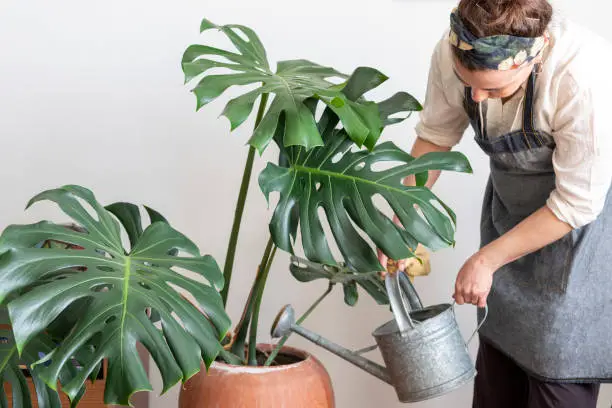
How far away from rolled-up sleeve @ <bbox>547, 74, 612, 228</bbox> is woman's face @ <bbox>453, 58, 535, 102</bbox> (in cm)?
8

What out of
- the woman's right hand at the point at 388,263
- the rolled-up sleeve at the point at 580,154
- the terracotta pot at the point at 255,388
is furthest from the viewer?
the woman's right hand at the point at 388,263

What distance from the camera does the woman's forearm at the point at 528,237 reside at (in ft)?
4.80

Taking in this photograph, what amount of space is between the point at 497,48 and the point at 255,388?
2.37 ft

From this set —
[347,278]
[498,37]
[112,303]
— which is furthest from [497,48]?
[112,303]

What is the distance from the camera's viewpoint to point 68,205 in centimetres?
135

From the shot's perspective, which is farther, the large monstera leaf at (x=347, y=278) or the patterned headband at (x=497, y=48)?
the large monstera leaf at (x=347, y=278)

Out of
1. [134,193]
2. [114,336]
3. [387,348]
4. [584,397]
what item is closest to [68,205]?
[114,336]

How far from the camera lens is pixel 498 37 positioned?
4.34 ft

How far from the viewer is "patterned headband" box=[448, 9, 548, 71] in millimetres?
1329

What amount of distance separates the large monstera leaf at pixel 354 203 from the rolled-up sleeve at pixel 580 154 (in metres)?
0.17

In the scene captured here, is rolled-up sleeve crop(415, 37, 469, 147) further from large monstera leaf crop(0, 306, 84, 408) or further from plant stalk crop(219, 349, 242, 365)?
large monstera leaf crop(0, 306, 84, 408)

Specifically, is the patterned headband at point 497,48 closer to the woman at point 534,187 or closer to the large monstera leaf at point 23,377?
the woman at point 534,187

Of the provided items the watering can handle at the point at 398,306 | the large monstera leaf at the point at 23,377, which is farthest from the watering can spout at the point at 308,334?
the large monstera leaf at the point at 23,377

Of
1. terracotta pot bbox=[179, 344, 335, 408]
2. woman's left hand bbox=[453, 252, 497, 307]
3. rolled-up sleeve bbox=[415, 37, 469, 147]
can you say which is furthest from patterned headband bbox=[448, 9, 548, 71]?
terracotta pot bbox=[179, 344, 335, 408]
